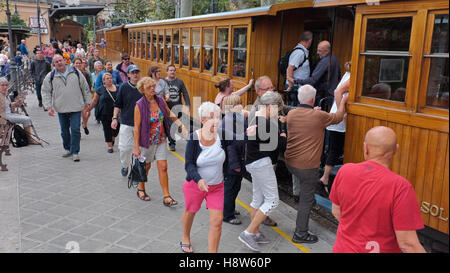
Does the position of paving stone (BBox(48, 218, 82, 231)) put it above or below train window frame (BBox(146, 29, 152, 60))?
below

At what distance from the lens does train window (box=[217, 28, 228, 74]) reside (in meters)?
8.52

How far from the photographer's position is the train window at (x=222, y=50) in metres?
8.52

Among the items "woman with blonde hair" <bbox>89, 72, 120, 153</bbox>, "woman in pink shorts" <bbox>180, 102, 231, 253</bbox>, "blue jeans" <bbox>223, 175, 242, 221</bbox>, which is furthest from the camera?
"woman with blonde hair" <bbox>89, 72, 120, 153</bbox>

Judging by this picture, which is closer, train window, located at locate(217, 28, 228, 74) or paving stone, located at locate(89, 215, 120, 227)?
paving stone, located at locate(89, 215, 120, 227)

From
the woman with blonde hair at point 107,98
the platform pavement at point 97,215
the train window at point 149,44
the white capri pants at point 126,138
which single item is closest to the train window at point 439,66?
the platform pavement at point 97,215

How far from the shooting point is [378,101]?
4.41 meters

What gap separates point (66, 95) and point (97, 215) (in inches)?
122

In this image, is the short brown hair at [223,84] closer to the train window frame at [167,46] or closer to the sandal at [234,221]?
the sandal at [234,221]

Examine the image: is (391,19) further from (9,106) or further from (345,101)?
(9,106)

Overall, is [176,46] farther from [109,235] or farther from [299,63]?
[109,235]

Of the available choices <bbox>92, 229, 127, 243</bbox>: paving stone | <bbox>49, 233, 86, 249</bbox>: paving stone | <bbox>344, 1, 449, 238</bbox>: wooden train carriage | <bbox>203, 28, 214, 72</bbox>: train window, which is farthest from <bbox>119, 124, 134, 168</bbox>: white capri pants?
<bbox>203, 28, 214, 72</bbox>: train window

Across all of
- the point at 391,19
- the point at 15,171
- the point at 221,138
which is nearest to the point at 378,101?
the point at 391,19

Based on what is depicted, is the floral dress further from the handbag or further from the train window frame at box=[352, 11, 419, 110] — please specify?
the train window frame at box=[352, 11, 419, 110]

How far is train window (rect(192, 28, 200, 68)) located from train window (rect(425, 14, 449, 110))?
6.93m
